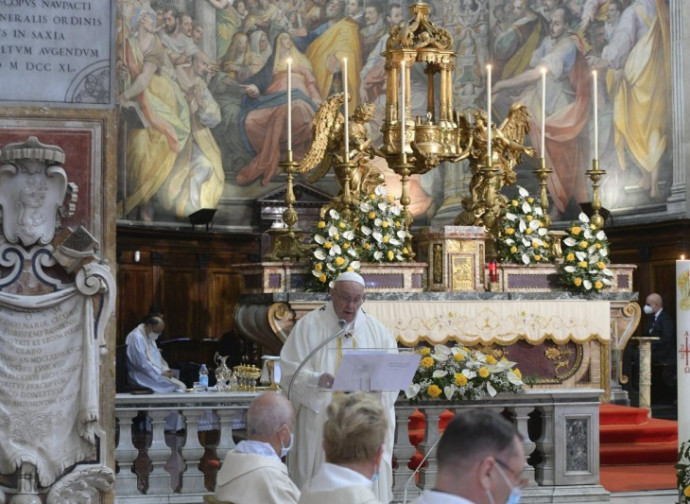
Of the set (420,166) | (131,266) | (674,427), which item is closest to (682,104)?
(420,166)

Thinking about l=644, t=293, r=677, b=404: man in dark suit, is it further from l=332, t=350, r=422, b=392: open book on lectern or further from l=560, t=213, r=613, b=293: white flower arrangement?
l=332, t=350, r=422, b=392: open book on lectern

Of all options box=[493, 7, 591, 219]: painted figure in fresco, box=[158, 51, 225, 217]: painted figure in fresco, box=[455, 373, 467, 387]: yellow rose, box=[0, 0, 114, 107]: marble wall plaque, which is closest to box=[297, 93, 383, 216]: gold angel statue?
box=[455, 373, 467, 387]: yellow rose

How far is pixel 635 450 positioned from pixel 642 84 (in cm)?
778

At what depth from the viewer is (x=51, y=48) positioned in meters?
6.61

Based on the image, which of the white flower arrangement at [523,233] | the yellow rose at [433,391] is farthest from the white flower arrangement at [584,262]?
the yellow rose at [433,391]

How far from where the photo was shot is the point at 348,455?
14.0 feet

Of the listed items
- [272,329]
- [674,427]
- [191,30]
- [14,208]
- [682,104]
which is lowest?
[674,427]

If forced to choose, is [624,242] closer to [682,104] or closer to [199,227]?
[682,104]

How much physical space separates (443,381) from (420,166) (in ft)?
14.5

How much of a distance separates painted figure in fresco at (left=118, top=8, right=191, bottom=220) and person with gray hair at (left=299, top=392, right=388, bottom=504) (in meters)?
13.7

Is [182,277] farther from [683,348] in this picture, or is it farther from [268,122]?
[683,348]

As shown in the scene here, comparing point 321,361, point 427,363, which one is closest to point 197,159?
point 427,363

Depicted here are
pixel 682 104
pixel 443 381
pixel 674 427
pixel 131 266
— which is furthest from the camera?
pixel 131 266

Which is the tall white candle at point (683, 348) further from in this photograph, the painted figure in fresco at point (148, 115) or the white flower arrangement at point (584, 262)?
the painted figure in fresco at point (148, 115)
